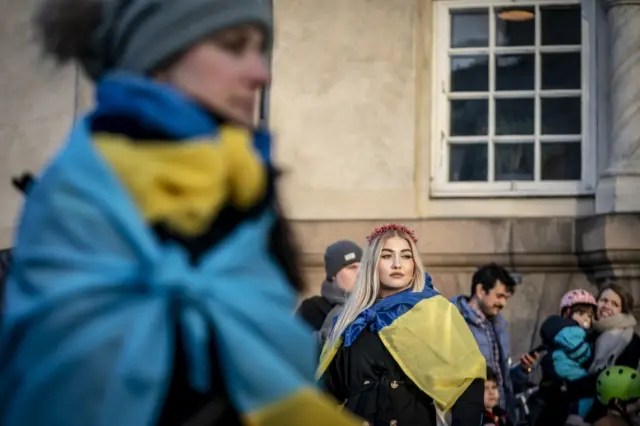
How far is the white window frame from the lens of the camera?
451 inches

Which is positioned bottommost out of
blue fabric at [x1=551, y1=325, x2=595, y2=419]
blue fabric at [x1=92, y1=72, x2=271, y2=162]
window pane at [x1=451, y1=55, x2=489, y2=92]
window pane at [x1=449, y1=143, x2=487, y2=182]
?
blue fabric at [x1=551, y1=325, x2=595, y2=419]

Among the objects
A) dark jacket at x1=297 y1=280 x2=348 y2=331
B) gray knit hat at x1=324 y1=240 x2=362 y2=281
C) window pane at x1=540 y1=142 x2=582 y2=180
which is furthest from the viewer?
window pane at x1=540 y1=142 x2=582 y2=180

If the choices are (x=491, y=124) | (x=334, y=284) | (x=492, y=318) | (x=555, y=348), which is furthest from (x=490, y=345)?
(x=491, y=124)

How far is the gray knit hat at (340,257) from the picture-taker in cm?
882

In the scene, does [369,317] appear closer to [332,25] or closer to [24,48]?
[332,25]

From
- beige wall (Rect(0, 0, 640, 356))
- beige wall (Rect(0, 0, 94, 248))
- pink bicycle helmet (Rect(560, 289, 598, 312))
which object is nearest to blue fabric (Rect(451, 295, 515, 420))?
pink bicycle helmet (Rect(560, 289, 598, 312))

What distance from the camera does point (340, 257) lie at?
8.87 m

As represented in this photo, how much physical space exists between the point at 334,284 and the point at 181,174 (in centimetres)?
654

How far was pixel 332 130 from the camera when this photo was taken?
37.7 ft

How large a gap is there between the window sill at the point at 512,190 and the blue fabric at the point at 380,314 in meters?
4.63

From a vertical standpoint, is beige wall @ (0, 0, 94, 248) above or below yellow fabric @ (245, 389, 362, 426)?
above

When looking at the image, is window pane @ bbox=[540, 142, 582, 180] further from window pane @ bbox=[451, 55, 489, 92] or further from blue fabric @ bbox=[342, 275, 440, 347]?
blue fabric @ bbox=[342, 275, 440, 347]

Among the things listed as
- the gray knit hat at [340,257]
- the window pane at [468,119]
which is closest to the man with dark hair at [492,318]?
the gray knit hat at [340,257]

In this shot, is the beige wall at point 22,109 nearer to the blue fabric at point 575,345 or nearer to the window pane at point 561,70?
the window pane at point 561,70
